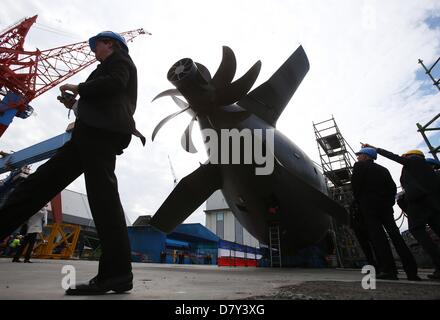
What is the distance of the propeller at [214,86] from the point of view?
230 inches

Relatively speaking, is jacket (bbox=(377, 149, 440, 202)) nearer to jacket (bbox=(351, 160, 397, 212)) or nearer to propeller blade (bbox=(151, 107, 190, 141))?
jacket (bbox=(351, 160, 397, 212))

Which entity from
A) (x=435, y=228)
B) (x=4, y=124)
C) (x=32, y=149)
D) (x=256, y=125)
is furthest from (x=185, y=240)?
(x=435, y=228)

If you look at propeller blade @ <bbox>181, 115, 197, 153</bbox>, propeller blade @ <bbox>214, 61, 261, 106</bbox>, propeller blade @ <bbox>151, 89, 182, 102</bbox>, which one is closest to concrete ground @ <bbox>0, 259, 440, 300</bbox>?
propeller blade @ <bbox>214, 61, 261, 106</bbox>

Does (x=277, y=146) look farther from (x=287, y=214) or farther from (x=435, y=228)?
(x=435, y=228)

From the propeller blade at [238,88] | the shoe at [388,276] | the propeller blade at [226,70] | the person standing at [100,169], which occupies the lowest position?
the shoe at [388,276]

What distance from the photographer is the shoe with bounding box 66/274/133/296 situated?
204 cm

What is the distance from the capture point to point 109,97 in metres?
2.47

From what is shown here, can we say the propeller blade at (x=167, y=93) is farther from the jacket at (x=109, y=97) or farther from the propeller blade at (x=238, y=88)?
the jacket at (x=109, y=97)

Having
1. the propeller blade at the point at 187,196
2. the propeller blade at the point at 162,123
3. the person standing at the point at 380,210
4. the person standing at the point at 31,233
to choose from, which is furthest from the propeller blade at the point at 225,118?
the person standing at the point at 31,233

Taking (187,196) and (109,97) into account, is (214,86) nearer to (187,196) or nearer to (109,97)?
(187,196)

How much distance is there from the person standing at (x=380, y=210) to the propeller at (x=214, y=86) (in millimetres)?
2915

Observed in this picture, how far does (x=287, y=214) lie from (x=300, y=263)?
11.0 ft

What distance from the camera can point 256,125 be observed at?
7.04m

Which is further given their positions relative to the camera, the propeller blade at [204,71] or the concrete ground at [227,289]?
the propeller blade at [204,71]
